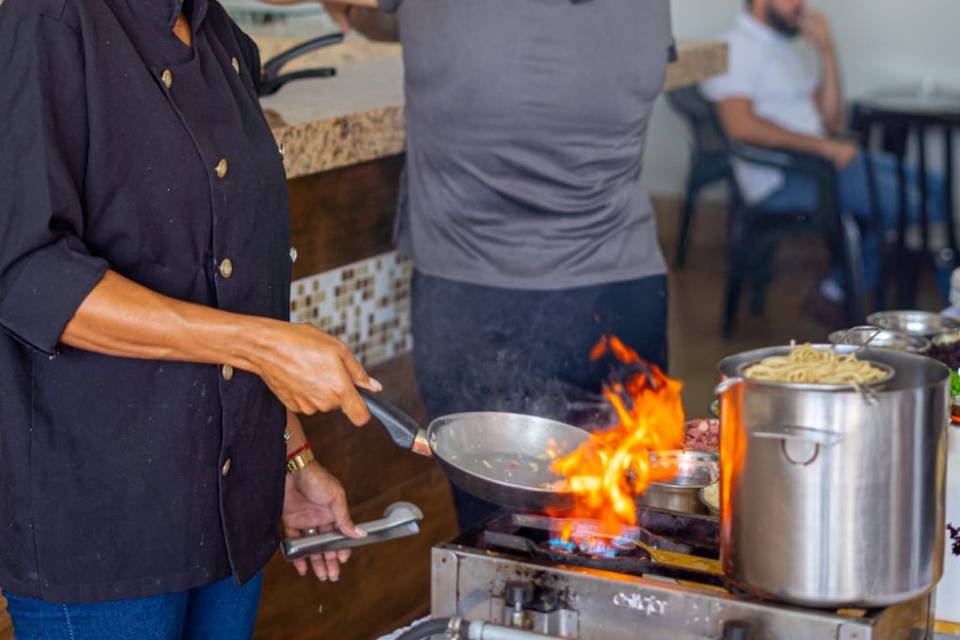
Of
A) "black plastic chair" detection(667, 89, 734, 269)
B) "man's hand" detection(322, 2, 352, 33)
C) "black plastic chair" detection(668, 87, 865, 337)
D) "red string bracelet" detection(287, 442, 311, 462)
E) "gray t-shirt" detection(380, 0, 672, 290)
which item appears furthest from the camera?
"black plastic chair" detection(667, 89, 734, 269)

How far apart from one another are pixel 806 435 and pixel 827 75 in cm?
551

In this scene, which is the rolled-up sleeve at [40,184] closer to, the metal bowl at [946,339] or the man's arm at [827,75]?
the metal bowl at [946,339]

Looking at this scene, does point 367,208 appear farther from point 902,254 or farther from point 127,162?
point 902,254

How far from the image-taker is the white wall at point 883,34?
6707 mm

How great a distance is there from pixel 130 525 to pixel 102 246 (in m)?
0.30

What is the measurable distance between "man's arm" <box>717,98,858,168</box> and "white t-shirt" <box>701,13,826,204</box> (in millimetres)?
63

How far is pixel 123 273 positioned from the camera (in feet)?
4.80

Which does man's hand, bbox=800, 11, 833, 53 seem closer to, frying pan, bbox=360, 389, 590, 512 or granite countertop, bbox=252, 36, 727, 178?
granite countertop, bbox=252, 36, 727, 178

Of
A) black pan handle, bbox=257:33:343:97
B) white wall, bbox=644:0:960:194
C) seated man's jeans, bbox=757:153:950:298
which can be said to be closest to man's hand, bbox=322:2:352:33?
black pan handle, bbox=257:33:343:97

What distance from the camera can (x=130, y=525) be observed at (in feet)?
4.99

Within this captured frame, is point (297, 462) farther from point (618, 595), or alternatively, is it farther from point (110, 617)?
point (618, 595)

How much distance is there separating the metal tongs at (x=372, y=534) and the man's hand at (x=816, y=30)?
16.7 feet

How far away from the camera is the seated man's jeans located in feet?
18.9

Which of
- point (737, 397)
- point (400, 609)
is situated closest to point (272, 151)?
point (737, 397)
